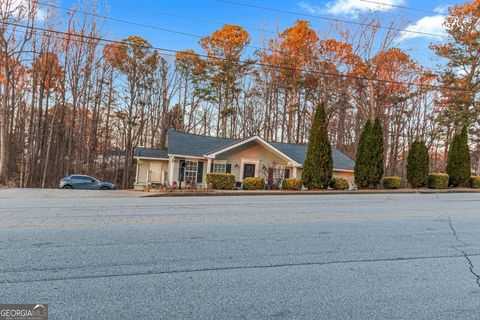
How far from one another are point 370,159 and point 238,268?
17.8m

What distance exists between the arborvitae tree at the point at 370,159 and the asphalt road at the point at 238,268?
41.7 feet

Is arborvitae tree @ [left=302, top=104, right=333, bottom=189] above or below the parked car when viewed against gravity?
above

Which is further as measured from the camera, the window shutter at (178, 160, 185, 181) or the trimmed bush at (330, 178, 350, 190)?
the window shutter at (178, 160, 185, 181)

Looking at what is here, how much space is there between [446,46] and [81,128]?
33763 mm

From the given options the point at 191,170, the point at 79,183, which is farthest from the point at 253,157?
the point at 79,183

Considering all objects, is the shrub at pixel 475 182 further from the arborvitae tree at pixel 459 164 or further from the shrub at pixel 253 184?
the shrub at pixel 253 184

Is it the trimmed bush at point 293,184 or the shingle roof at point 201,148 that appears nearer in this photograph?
the trimmed bush at point 293,184

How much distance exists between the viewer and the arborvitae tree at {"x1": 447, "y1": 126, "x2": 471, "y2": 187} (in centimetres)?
2289

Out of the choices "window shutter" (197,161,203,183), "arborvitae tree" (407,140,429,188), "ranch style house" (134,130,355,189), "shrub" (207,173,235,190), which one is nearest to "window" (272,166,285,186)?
"ranch style house" (134,130,355,189)

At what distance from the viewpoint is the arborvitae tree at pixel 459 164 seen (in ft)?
75.1

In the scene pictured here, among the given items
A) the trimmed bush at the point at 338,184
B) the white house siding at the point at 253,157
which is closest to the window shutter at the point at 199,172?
the white house siding at the point at 253,157

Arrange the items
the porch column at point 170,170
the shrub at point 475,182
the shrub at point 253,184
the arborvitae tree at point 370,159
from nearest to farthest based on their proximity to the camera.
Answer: the shrub at point 253,184 → the arborvitae tree at point 370,159 → the shrub at point 475,182 → the porch column at point 170,170

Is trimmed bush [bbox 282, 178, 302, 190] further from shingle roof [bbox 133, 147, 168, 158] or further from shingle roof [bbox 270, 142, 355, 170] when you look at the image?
shingle roof [bbox 133, 147, 168, 158]

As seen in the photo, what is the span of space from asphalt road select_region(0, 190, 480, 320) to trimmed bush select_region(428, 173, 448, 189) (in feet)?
50.5
